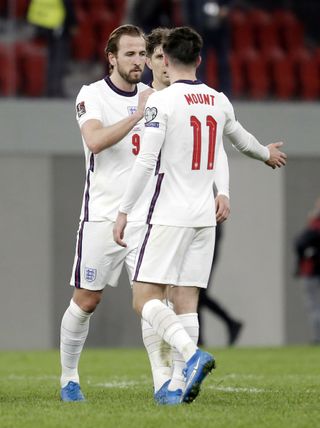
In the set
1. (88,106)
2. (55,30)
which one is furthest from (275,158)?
(55,30)

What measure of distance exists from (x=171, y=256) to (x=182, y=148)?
0.60 meters

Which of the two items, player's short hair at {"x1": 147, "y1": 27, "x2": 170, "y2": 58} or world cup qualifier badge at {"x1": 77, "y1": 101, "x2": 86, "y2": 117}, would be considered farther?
player's short hair at {"x1": 147, "y1": 27, "x2": 170, "y2": 58}

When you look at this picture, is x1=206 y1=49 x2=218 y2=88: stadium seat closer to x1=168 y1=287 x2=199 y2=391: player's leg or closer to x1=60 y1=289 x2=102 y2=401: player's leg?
x1=60 y1=289 x2=102 y2=401: player's leg

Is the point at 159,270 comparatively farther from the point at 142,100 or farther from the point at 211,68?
the point at 211,68

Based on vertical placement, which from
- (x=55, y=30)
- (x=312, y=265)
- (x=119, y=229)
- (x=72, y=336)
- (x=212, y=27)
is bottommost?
(x=312, y=265)

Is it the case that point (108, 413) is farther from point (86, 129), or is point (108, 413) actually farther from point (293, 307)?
point (293, 307)

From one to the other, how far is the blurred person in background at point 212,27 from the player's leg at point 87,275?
27.1 ft

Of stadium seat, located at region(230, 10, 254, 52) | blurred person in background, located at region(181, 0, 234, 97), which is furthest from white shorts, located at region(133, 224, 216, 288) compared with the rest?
stadium seat, located at region(230, 10, 254, 52)

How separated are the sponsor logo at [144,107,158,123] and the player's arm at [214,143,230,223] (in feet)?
1.98

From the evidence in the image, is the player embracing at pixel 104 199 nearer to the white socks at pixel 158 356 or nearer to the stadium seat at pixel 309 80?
the white socks at pixel 158 356

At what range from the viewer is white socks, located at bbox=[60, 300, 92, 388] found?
812cm

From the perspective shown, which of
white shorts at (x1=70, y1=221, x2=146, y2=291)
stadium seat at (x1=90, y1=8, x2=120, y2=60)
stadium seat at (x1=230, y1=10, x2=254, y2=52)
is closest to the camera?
white shorts at (x1=70, y1=221, x2=146, y2=291)

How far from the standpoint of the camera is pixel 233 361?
12.8 metres

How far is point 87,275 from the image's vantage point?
805 cm
